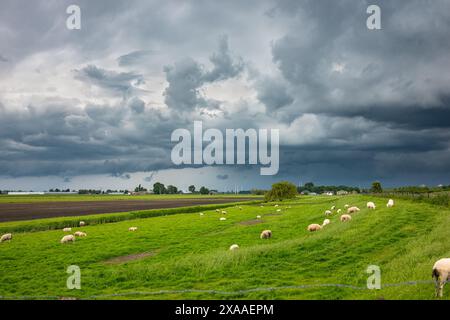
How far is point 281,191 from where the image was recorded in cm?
14812

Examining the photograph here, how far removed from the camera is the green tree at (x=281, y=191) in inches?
5837

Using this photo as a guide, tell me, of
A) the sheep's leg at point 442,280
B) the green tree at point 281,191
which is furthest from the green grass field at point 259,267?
the green tree at point 281,191

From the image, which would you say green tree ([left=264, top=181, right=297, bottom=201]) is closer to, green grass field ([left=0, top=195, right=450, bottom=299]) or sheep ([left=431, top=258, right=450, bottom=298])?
green grass field ([left=0, top=195, right=450, bottom=299])

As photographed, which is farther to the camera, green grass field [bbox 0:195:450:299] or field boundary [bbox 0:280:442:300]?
green grass field [bbox 0:195:450:299]

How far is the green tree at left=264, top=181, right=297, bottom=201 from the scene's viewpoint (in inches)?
5837

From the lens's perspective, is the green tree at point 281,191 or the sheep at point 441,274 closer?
the sheep at point 441,274

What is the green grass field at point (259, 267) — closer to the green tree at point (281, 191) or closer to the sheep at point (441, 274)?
the sheep at point (441, 274)

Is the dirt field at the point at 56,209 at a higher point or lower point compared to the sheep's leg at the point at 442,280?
lower

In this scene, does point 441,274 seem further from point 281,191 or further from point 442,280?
point 281,191

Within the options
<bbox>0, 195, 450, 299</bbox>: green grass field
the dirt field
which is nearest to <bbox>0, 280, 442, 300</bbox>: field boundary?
<bbox>0, 195, 450, 299</bbox>: green grass field

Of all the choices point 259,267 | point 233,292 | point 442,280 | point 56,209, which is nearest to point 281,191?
point 56,209

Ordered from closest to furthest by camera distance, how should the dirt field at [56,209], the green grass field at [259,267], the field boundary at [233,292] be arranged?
1. the field boundary at [233,292]
2. the green grass field at [259,267]
3. the dirt field at [56,209]

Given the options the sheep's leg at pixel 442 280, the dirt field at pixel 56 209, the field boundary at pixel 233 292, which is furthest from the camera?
the dirt field at pixel 56 209
